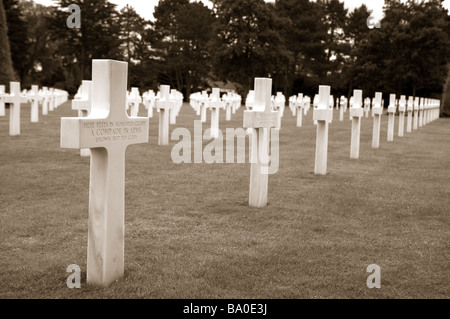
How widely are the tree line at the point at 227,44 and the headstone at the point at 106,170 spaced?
36.0 m

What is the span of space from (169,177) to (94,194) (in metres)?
4.36

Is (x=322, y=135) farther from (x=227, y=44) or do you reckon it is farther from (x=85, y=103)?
(x=227, y=44)

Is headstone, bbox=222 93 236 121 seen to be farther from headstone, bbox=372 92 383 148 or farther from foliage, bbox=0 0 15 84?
foliage, bbox=0 0 15 84

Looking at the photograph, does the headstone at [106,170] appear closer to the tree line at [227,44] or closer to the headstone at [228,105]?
the headstone at [228,105]

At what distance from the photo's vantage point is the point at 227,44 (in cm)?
4938

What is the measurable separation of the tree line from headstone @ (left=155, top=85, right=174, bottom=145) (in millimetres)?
27781

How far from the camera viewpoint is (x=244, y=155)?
1058 centimetres

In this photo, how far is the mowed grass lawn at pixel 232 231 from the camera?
3.71m

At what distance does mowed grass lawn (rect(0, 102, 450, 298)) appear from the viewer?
12.2 ft

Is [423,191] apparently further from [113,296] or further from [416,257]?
[113,296]

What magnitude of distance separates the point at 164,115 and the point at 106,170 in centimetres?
893

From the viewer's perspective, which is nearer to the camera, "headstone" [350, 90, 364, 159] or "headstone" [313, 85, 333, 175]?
"headstone" [313, 85, 333, 175]

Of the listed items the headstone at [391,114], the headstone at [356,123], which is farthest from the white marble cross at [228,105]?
the headstone at [356,123]

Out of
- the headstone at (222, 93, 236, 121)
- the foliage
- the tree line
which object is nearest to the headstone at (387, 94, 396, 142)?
the headstone at (222, 93, 236, 121)
